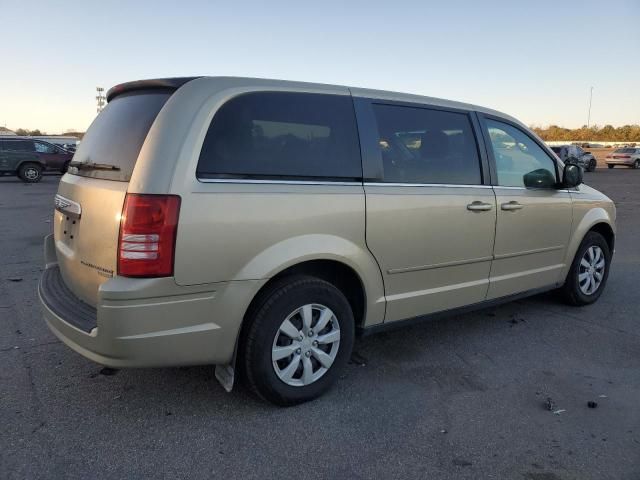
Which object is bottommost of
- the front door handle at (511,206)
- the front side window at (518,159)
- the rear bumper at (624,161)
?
the front door handle at (511,206)

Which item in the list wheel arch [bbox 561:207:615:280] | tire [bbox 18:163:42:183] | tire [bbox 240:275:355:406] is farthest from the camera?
tire [bbox 18:163:42:183]

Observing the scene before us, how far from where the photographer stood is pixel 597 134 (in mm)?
83688

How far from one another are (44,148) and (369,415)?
21153 millimetres

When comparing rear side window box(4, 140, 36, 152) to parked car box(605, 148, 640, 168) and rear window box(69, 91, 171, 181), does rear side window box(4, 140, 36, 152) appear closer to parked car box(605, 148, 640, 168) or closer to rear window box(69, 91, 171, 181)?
rear window box(69, 91, 171, 181)

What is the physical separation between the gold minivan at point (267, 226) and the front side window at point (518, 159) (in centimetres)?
11

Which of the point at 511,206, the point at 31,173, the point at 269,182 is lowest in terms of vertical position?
the point at 31,173

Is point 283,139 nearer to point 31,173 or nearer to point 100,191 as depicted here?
point 100,191

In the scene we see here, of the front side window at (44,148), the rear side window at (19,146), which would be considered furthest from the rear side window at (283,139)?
the front side window at (44,148)

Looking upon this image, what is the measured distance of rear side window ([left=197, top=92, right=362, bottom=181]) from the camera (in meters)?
2.79

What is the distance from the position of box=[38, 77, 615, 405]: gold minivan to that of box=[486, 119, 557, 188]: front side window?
0.11m

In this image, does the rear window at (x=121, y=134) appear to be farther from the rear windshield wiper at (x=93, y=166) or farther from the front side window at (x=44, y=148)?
the front side window at (x=44, y=148)

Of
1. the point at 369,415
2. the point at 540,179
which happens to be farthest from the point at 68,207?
the point at 540,179

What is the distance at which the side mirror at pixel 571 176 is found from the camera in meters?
4.62

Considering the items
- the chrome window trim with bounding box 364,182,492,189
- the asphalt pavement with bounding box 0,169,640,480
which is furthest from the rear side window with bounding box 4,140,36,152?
the chrome window trim with bounding box 364,182,492,189
